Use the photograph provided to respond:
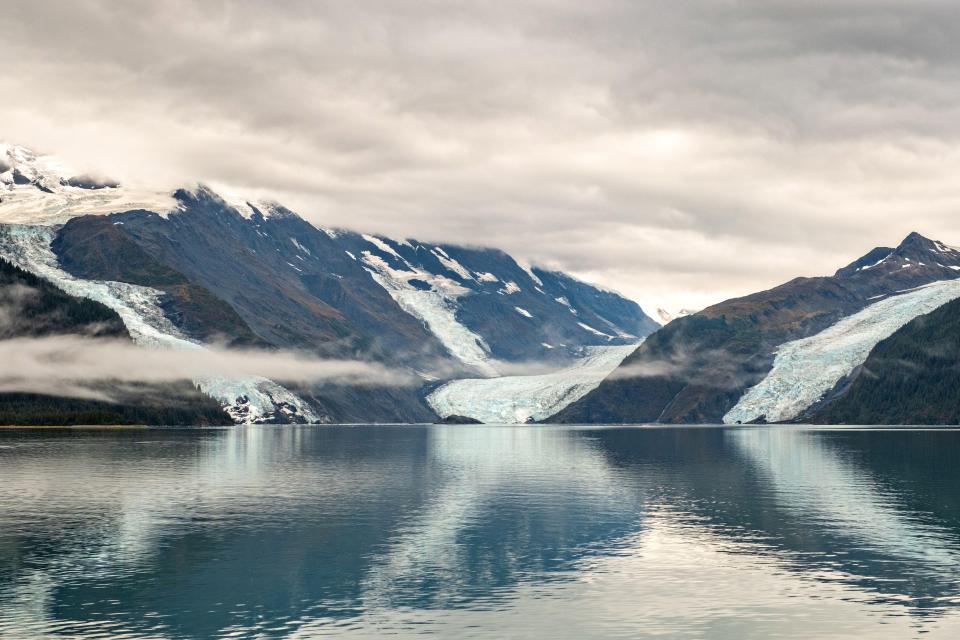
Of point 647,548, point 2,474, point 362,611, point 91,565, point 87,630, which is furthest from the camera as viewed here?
point 2,474

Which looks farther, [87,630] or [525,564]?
[525,564]

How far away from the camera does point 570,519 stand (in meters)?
108

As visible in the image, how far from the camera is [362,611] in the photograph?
6544cm

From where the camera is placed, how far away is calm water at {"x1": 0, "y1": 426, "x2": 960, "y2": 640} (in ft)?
205

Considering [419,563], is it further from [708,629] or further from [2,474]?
[2,474]

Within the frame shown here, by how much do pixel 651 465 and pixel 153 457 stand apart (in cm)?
8451

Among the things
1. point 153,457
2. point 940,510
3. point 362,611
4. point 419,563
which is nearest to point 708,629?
point 362,611

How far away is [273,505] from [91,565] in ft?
132

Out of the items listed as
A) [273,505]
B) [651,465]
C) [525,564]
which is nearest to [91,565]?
[525,564]

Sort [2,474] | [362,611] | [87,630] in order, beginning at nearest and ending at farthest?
[87,630] < [362,611] < [2,474]

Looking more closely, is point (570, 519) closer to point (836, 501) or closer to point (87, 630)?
point (836, 501)

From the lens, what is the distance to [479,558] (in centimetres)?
8338

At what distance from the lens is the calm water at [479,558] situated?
62500 mm

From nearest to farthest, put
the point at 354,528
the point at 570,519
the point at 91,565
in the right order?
the point at 91,565, the point at 354,528, the point at 570,519
